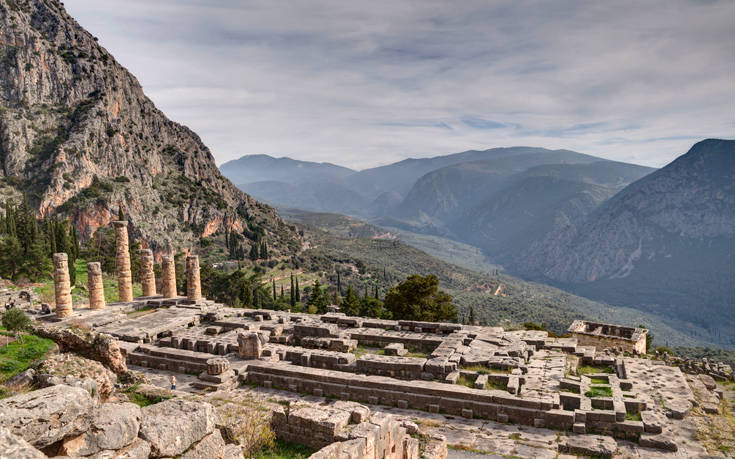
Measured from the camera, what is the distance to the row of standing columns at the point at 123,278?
1046 inches

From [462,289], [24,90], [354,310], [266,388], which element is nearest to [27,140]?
[24,90]

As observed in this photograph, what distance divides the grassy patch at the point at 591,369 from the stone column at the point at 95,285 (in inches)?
1097

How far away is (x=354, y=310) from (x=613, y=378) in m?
25.6

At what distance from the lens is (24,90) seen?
283 feet

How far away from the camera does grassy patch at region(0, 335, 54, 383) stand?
1361 cm

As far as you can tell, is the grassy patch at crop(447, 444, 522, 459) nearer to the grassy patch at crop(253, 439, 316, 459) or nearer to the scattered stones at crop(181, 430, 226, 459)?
the grassy patch at crop(253, 439, 316, 459)

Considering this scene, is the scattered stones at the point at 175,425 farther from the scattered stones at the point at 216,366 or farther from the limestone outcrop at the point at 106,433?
the scattered stones at the point at 216,366

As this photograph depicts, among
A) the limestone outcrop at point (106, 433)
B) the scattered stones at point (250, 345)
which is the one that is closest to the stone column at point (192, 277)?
the scattered stones at point (250, 345)

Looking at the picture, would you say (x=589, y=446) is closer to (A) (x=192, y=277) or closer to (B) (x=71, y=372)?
(B) (x=71, y=372)

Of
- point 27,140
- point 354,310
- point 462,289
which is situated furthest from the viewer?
point 462,289

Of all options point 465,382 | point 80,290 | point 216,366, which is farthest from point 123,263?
point 465,382

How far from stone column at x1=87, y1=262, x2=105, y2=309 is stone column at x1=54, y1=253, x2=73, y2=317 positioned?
165cm

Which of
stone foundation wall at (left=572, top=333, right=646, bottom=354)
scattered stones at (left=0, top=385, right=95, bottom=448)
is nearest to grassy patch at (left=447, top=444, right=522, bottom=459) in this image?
scattered stones at (left=0, top=385, right=95, bottom=448)

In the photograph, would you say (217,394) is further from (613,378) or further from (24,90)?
(24,90)
